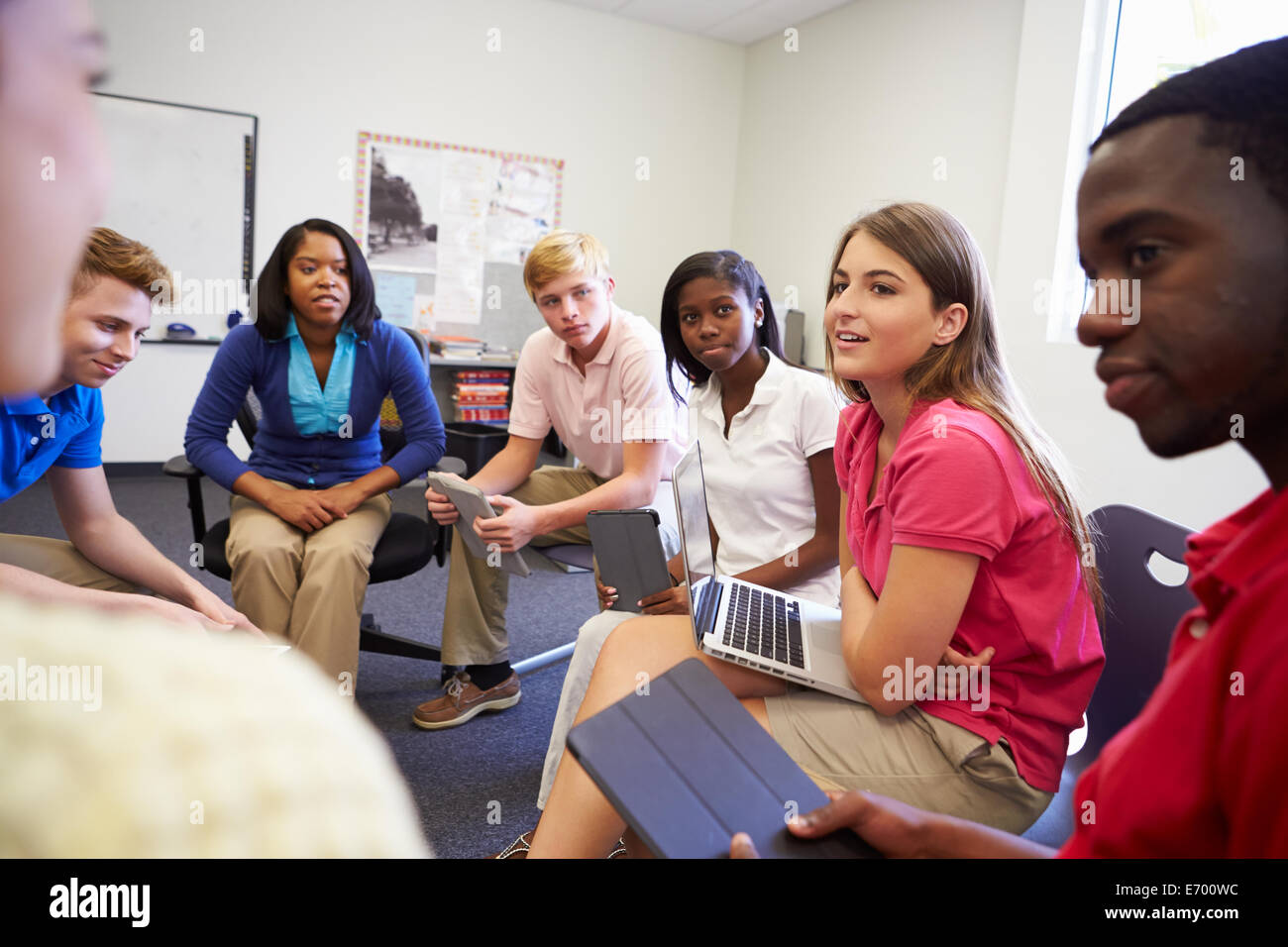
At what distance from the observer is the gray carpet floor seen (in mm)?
1865

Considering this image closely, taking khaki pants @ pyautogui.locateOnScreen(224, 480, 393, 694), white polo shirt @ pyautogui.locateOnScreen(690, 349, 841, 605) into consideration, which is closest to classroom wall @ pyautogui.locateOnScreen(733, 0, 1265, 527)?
white polo shirt @ pyautogui.locateOnScreen(690, 349, 841, 605)

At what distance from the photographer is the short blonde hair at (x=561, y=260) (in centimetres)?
221

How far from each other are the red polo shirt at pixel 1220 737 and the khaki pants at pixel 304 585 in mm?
1753

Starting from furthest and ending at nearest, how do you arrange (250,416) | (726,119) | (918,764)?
(726,119), (250,416), (918,764)

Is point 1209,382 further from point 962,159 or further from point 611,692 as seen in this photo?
point 962,159

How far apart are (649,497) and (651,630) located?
2.74ft

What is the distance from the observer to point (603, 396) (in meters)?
2.35

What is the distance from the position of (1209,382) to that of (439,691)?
2.29m

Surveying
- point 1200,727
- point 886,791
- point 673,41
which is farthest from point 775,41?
point 1200,727

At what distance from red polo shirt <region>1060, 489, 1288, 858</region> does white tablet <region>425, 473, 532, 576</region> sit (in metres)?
1.62

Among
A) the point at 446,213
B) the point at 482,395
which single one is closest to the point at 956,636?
the point at 482,395

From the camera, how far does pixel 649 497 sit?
2229 millimetres

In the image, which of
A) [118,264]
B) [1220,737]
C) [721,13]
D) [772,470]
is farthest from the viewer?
[721,13]

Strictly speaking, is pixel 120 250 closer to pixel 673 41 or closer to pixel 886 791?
pixel 886 791
